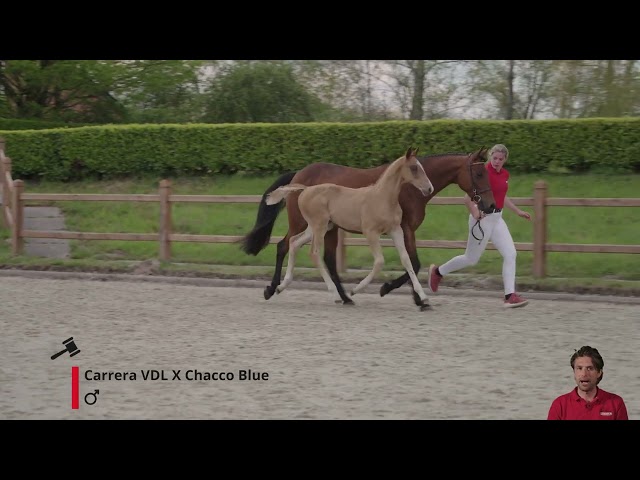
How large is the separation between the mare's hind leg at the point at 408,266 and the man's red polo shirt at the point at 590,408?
5.09 m

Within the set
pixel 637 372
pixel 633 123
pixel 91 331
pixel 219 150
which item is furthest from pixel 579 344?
pixel 219 150

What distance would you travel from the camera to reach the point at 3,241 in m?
15.2

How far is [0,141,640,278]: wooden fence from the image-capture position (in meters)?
10.4

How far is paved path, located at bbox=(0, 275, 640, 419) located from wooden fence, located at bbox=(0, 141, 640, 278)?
1.06m

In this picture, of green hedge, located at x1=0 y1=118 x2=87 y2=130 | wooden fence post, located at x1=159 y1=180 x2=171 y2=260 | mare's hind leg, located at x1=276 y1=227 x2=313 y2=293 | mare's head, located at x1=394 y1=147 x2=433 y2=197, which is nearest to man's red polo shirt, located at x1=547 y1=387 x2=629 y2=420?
mare's head, located at x1=394 y1=147 x2=433 y2=197

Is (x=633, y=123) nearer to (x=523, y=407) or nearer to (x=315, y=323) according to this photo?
(x=315, y=323)

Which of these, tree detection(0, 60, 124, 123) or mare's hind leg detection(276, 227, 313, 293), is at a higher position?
tree detection(0, 60, 124, 123)

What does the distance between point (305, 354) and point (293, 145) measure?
11.7m

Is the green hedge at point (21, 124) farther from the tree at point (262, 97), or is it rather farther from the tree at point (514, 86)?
the tree at point (514, 86)

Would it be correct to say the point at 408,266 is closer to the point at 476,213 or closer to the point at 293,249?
the point at 476,213

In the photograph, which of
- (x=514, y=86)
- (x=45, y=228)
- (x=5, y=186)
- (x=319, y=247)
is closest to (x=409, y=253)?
(x=319, y=247)

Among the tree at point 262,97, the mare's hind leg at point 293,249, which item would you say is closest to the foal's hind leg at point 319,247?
the mare's hind leg at point 293,249

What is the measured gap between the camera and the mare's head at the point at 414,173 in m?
8.57

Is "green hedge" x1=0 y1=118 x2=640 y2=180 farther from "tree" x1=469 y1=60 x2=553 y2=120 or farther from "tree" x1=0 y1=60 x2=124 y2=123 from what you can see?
"tree" x1=469 y1=60 x2=553 y2=120
